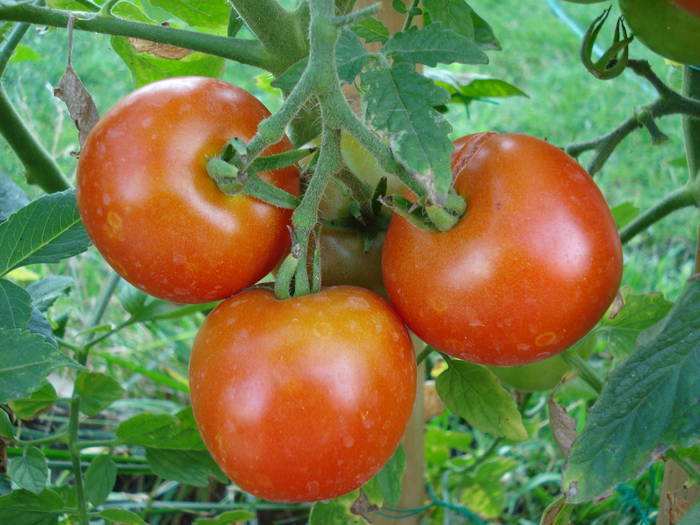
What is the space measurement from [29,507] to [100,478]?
0.08m

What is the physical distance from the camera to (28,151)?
2.85 feet

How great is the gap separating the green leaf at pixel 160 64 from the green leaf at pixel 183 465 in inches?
16.0

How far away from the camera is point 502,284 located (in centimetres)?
53

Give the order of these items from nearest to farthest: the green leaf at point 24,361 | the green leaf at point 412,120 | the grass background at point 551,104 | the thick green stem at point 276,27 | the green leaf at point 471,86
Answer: the green leaf at point 412,120 → the green leaf at point 24,361 → the thick green stem at point 276,27 → the green leaf at point 471,86 → the grass background at point 551,104

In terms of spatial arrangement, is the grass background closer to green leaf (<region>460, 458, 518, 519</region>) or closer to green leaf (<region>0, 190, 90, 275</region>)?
green leaf (<region>460, 458, 518, 519</region>)

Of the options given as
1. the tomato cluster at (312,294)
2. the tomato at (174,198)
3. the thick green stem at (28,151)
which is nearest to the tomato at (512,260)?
the tomato cluster at (312,294)

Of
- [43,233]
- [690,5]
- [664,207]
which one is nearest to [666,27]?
[690,5]

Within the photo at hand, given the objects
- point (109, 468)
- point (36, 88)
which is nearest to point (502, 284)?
point (109, 468)

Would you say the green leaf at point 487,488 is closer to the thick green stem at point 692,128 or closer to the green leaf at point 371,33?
the thick green stem at point 692,128

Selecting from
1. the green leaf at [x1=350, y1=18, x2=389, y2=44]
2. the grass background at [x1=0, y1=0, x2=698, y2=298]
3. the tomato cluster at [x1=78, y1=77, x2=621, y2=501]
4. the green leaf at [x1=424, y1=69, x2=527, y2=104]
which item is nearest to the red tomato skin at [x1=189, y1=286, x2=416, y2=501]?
the tomato cluster at [x1=78, y1=77, x2=621, y2=501]

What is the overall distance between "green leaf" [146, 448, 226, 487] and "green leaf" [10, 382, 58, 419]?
0.39ft

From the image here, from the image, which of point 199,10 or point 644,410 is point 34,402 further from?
point 644,410

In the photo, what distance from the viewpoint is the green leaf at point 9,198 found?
796 mm

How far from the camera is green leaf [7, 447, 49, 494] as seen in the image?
2.37 ft
